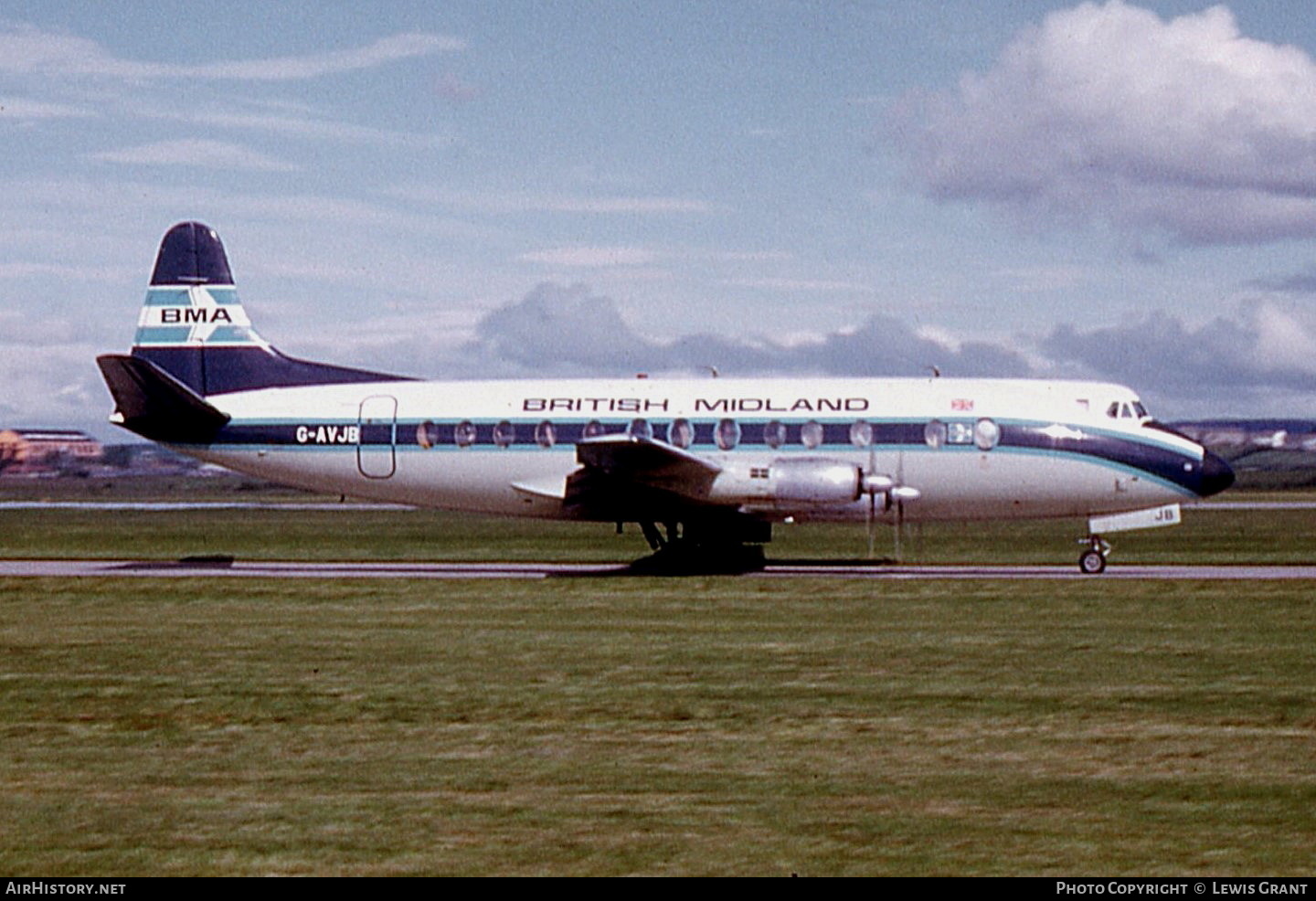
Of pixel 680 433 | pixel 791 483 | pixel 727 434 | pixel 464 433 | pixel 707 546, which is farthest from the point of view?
pixel 707 546

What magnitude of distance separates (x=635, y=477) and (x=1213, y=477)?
39.3 ft

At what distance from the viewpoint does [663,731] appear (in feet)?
47.0

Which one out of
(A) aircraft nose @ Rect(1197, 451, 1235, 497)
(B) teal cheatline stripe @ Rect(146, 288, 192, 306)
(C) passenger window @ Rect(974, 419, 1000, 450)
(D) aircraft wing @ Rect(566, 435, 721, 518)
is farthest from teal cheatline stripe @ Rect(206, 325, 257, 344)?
(A) aircraft nose @ Rect(1197, 451, 1235, 497)

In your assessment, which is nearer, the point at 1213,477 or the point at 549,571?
the point at 1213,477

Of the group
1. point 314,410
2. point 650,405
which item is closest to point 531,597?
point 650,405

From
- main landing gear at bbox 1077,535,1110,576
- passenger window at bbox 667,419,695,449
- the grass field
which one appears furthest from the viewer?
passenger window at bbox 667,419,695,449

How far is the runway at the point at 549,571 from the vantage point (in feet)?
103

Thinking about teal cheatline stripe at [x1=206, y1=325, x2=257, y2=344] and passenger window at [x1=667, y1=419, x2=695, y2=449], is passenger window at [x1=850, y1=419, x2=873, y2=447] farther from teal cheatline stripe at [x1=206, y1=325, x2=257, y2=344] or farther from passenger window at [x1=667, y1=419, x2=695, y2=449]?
teal cheatline stripe at [x1=206, y1=325, x2=257, y2=344]

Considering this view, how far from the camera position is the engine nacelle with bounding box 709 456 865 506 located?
3128 cm

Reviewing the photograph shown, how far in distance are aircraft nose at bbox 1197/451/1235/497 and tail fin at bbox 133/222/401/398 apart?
18.0m

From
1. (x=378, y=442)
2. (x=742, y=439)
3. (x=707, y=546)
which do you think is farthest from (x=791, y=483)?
(x=378, y=442)

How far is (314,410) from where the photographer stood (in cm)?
3484

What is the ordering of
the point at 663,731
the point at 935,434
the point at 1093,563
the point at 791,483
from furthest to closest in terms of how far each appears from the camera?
the point at 1093,563 < the point at 935,434 < the point at 791,483 < the point at 663,731

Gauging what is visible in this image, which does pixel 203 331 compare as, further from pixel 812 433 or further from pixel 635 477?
pixel 812 433
